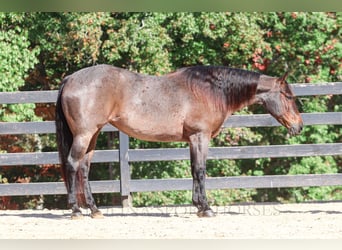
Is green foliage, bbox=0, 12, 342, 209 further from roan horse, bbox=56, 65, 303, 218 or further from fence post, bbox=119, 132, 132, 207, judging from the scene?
roan horse, bbox=56, 65, 303, 218

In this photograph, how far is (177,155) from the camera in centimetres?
680

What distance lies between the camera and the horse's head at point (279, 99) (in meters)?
6.11

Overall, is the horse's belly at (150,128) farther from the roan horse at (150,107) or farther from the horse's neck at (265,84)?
the horse's neck at (265,84)

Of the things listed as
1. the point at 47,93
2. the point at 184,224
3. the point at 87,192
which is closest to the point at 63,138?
the point at 87,192

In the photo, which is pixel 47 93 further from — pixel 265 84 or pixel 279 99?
pixel 279 99

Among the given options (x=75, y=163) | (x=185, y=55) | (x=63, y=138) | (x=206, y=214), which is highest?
(x=185, y=55)

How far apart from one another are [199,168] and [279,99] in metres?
1.13

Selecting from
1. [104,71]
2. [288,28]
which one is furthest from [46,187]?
[288,28]

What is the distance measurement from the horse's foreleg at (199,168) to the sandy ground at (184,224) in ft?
0.49

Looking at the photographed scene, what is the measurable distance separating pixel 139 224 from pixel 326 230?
1.62m

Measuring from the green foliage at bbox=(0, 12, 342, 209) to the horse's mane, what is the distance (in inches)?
113

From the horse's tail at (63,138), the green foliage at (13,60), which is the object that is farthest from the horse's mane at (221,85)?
the green foliage at (13,60)

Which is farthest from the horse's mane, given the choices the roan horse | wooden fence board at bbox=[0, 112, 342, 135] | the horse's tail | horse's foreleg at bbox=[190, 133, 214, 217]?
the horse's tail

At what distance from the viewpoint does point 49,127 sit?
6.72m
